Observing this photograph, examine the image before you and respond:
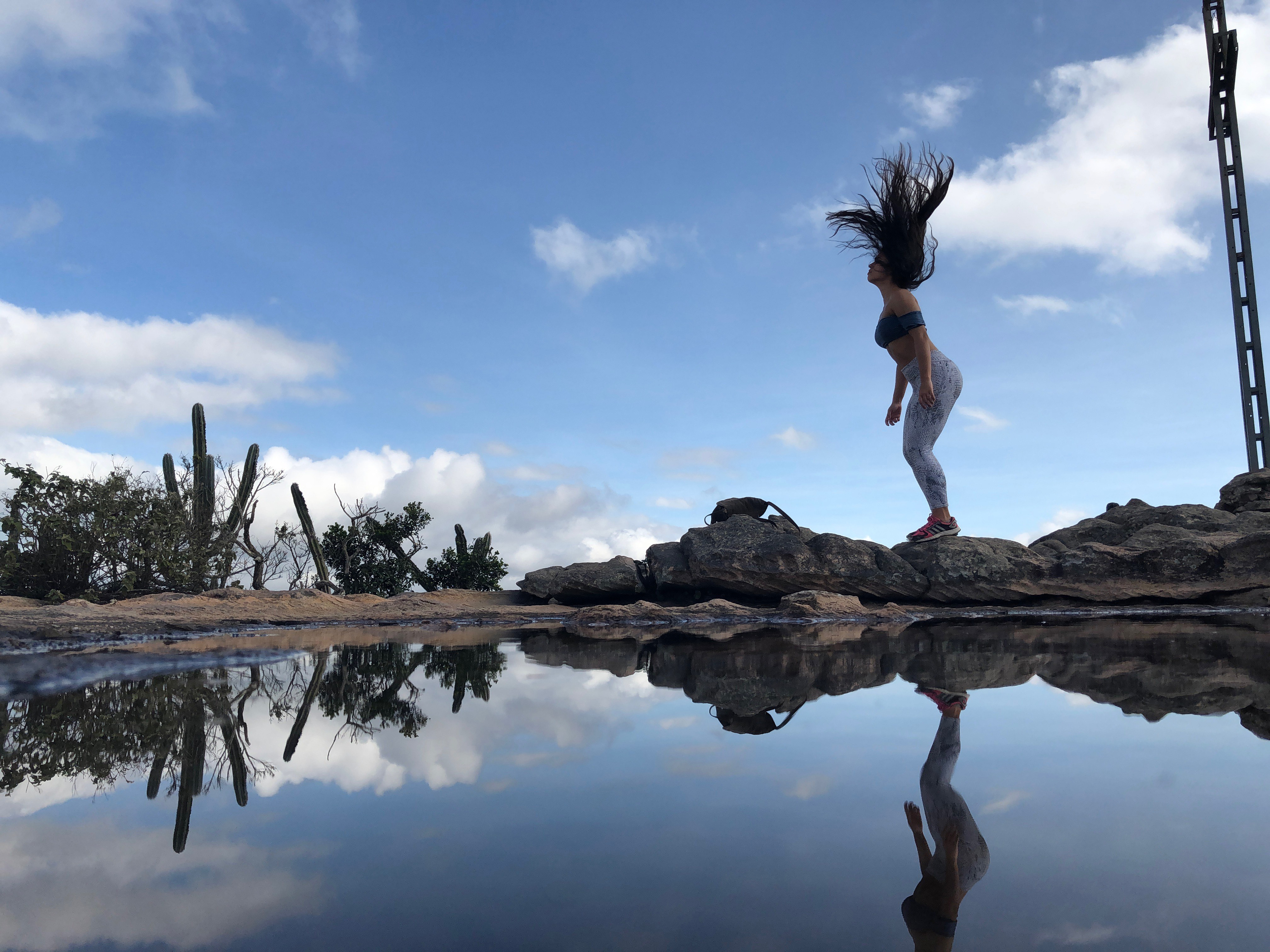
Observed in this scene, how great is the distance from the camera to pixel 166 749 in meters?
1.95

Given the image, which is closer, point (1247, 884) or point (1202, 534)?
point (1247, 884)

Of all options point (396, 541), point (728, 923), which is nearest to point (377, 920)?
point (728, 923)

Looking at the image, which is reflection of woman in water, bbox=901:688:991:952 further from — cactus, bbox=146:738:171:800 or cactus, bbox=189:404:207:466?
cactus, bbox=189:404:207:466

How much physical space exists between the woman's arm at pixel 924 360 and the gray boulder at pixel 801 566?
198 cm

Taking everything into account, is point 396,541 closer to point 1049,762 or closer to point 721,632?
point 721,632

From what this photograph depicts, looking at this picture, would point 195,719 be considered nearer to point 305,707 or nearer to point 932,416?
point 305,707

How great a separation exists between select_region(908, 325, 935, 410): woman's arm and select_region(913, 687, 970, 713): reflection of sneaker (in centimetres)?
575

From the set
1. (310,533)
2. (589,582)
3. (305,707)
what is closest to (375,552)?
(310,533)

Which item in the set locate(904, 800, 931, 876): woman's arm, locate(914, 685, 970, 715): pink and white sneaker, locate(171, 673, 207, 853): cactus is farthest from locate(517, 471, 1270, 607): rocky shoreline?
locate(904, 800, 931, 876): woman's arm

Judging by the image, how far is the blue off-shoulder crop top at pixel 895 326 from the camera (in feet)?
25.2

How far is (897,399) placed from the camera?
28.3 feet

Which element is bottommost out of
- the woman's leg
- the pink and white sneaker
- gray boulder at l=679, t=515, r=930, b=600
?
the pink and white sneaker

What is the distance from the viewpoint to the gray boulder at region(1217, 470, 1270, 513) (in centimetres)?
976

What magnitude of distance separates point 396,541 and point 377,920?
625 inches
